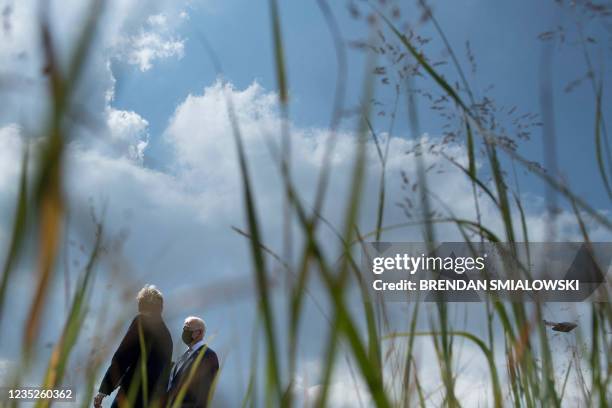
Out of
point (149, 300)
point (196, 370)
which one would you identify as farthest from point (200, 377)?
point (149, 300)

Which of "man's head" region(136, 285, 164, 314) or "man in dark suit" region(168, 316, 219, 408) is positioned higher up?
"man's head" region(136, 285, 164, 314)

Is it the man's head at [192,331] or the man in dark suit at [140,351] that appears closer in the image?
the man in dark suit at [140,351]

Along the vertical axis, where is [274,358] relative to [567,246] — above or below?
below

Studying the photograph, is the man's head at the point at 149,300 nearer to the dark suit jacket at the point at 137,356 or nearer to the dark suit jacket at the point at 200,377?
the dark suit jacket at the point at 137,356

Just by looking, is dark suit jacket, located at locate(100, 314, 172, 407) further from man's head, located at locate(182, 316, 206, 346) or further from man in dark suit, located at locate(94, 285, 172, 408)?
man's head, located at locate(182, 316, 206, 346)

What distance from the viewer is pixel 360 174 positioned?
548 mm

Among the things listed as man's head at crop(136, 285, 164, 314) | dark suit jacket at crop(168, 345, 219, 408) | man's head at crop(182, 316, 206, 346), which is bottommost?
dark suit jacket at crop(168, 345, 219, 408)

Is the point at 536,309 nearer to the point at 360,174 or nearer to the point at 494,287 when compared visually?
the point at 494,287

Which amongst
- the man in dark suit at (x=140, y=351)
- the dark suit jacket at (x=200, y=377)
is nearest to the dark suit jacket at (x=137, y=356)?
the man in dark suit at (x=140, y=351)

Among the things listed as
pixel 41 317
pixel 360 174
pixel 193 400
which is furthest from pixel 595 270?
pixel 193 400

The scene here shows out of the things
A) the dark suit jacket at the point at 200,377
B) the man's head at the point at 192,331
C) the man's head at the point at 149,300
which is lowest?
the dark suit jacket at the point at 200,377

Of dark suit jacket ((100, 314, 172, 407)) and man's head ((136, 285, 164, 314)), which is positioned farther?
man's head ((136, 285, 164, 314))

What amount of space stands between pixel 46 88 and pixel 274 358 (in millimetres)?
280

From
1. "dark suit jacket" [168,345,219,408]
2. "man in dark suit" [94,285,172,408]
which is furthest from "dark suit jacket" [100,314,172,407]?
"dark suit jacket" [168,345,219,408]
